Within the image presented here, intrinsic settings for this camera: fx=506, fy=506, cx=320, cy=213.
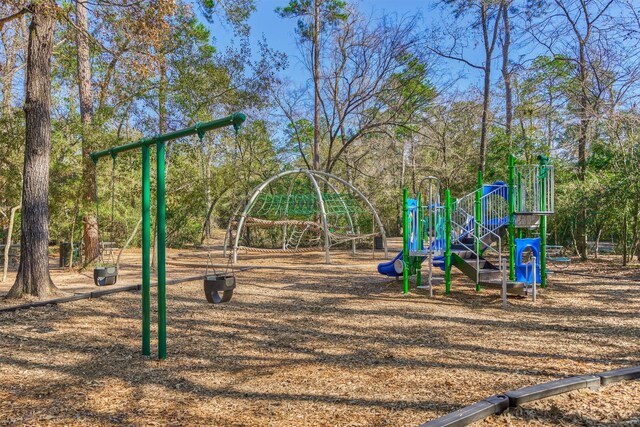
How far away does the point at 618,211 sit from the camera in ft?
41.5

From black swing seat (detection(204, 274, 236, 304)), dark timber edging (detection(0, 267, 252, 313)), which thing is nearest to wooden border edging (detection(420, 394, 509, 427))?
black swing seat (detection(204, 274, 236, 304))

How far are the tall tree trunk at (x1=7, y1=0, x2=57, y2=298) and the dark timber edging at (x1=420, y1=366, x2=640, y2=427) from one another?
642 centimetres

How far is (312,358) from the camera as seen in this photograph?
4.36m

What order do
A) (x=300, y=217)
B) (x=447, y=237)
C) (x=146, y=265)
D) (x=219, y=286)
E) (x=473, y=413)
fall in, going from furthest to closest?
1. (x=300, y=217)
2. (x=447, y=237)
3. (x=146, y=265)
4. (x=219, y=286)
5. (x=473, y=413)

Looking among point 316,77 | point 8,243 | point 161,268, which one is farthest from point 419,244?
point 316,77

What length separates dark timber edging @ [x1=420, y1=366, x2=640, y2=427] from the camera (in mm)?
2680

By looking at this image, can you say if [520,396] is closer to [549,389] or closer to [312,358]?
[549,389]

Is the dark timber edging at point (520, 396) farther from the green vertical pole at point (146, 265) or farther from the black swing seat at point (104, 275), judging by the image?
the black swing seat at point (104, 275)

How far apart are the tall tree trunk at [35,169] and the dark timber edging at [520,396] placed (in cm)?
642

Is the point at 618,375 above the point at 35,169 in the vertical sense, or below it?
below

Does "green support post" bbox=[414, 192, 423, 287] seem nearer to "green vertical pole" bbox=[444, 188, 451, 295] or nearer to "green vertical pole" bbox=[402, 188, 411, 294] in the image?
"green vertical pole" bbox=[402, 188, 411, 294]

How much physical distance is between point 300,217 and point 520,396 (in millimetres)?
18053

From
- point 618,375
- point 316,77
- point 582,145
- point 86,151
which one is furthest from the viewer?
point 316,77

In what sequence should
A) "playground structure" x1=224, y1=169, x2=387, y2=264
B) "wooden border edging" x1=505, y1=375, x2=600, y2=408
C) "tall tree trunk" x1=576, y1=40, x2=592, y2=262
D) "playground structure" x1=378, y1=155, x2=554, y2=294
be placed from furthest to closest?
"playground structure" x1=224, y1=169, x2=387, y2=264, "tall tree trunk" x1=576, y1=40, x2=592, y2=262, "playground structure" x1=378, y1=155, x2=554, y2=294, "wooden border edging" x1=505, y1=375, x2=600, y2=408
